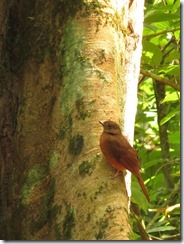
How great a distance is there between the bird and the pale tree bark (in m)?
0.05

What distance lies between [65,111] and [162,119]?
1996 millimetres

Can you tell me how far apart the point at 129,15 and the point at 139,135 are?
92.5 inches

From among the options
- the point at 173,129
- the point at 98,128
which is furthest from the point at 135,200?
the point at 173,129

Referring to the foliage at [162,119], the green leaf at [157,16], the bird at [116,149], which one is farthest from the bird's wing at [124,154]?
the green leaf at [157,16]

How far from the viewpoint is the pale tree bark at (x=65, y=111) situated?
2.99m

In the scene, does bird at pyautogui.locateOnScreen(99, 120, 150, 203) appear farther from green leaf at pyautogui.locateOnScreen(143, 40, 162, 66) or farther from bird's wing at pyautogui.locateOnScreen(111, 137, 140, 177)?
green leaf at pyautogui.locateOnScreen(143, 40, 162, 66)

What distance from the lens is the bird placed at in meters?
3.02

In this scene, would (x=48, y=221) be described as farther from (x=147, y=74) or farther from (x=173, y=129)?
(x=173, y=129)

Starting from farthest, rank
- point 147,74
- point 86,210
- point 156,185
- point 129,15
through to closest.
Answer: point 156,185, point 147,74, point 129,15, point 86,210

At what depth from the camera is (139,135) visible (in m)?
6.30

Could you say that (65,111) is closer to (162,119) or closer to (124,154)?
(124,154)

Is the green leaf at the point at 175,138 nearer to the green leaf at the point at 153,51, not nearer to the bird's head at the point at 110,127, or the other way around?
the green leaf at the point at 153,51

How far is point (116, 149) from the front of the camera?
309cm

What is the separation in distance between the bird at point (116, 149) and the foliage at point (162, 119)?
125 centimetres
